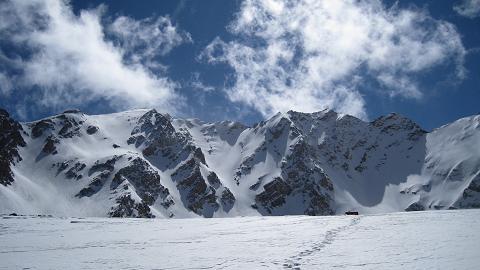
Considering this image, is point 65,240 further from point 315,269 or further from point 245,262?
point 315,269

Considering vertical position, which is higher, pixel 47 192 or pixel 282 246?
pixel 47 192

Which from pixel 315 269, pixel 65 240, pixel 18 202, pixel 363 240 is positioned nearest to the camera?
pixel 315 269

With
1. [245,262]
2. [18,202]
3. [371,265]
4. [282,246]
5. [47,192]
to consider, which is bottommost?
[371,265]

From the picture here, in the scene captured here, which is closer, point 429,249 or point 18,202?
point 429,249

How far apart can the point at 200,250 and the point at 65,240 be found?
1138 centimetres

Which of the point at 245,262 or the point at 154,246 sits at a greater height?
the point at 154,246

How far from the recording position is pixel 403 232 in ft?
85.1

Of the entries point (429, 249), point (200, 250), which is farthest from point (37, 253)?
point (429, 249)

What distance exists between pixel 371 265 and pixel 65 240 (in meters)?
20.4

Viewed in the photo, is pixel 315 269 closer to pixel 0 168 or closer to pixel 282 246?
pixel 282 246

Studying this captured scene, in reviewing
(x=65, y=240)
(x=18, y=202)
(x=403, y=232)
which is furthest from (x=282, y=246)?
(x=18, y=202)

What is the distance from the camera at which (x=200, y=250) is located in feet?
70.6

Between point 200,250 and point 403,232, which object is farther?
point 403,232

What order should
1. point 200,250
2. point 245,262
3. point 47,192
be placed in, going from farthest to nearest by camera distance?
1. point 47,192
2. point 200,250
3. point 245,262
